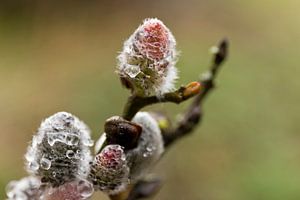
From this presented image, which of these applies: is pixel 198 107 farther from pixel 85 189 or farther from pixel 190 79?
pixel 190 79

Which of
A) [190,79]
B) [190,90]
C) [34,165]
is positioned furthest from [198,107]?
[190,79]

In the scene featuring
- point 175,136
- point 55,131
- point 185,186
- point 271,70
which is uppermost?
point 55,131

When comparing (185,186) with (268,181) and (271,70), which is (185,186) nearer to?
(268,181)

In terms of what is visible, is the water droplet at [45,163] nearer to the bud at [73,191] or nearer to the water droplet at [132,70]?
the bud at [73,191]

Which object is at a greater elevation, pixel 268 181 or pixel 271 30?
pixel 271 30

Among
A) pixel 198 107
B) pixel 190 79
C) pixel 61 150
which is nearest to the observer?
pixel 61 150

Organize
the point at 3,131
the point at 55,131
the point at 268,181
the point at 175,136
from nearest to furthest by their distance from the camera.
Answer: the point at 55,131 → the point at 175,136 → the point at 268,181 → the point at 3,131

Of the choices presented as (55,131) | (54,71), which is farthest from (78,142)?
(54,71)
